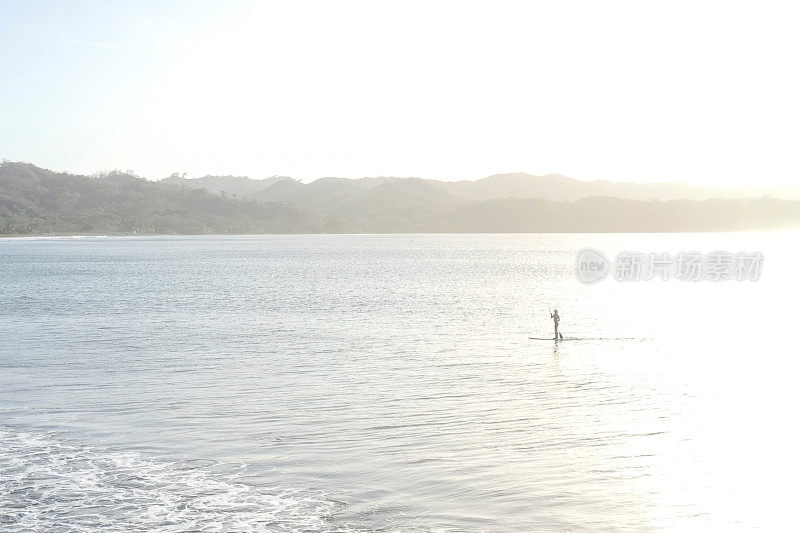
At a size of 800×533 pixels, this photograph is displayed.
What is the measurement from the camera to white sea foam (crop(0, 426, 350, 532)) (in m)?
15.5

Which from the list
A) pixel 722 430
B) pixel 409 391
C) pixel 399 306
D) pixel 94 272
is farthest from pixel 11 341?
pixel 94 272

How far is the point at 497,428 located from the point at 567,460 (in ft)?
12.3

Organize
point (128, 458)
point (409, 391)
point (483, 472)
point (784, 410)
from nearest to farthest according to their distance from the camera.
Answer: point (483, 472), point (128, 458), point (784, 410), point (409, 391)

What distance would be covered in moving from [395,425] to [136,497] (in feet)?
28.6

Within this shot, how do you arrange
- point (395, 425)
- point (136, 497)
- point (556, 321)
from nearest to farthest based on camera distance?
point (136, 497) → point (395, 425) → point (556, 321)

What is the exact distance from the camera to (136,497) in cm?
1703

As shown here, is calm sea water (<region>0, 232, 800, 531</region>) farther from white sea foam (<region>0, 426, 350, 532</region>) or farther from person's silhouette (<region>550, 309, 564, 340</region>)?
person's silhouette (<region>550, 309, 564, 340</region>)

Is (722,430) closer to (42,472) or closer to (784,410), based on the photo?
(784,410)

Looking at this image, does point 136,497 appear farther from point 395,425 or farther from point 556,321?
point 556,321

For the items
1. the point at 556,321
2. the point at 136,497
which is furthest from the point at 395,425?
the point at 556,321

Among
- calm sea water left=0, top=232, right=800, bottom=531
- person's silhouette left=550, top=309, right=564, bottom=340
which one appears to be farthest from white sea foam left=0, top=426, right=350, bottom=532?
person's silhouette left=550, top=309, right=564, bottom=340

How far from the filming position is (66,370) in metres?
34.1

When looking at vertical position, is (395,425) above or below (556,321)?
below

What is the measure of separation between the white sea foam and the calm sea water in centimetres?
6
